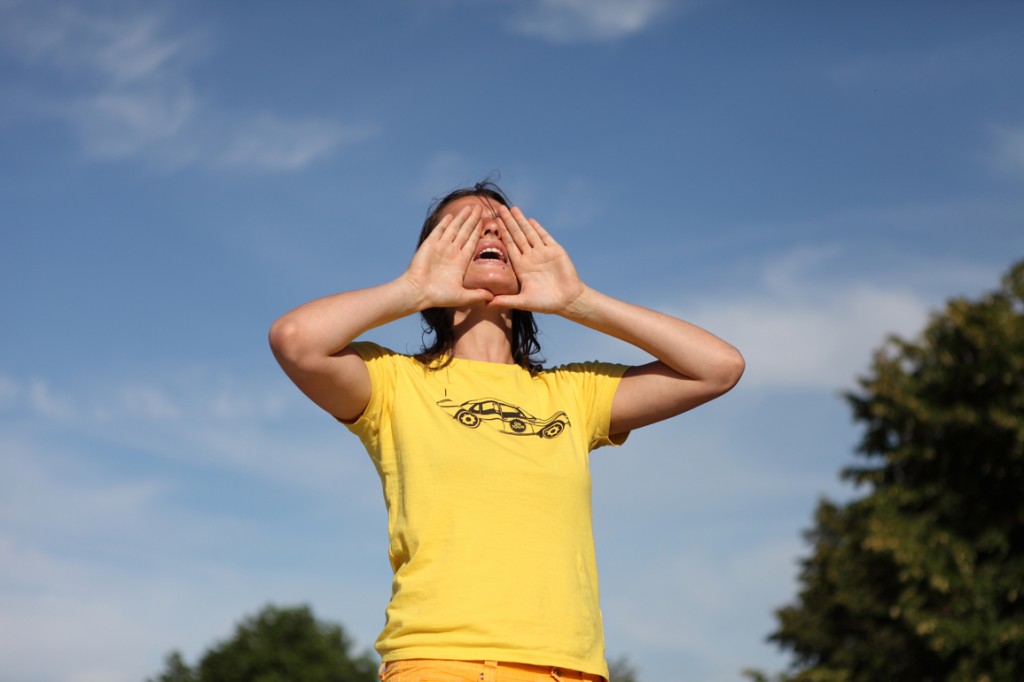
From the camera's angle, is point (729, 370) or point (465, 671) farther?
point (729, 370)

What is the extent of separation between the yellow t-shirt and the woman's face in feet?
1.35

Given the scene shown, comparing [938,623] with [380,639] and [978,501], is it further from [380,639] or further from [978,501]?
[380,639]

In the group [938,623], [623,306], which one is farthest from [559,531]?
[938,623]

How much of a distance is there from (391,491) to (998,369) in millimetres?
24463

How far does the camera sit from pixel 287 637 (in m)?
64.0

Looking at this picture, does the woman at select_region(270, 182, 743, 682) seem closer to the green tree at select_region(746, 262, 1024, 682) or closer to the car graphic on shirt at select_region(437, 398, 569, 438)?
the car graphic on shirt at select_region(437, 398, 569, 438)

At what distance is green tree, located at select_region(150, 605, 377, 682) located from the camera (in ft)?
201

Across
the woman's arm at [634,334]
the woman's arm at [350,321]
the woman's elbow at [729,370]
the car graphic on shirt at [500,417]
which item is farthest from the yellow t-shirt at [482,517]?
the woman's elbow at [729,370]

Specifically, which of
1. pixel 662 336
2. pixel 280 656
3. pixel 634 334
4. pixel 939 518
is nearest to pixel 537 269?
pixel 634 334

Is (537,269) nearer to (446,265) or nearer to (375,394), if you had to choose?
(446,265)

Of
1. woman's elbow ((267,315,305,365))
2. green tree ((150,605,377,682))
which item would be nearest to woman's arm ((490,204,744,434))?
woman's elbow ((267,315,305,365))

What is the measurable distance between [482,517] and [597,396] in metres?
0.93

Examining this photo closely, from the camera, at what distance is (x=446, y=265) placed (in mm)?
4309

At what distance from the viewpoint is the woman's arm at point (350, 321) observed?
391cm
